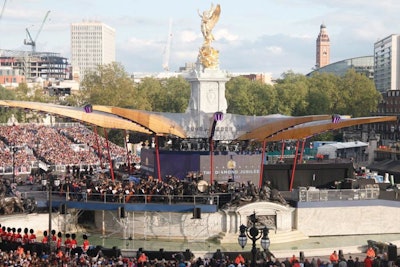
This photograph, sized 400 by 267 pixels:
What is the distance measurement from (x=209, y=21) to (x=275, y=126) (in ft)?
61.4

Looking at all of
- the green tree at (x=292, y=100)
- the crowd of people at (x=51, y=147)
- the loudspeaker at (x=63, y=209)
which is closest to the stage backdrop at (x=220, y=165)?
the loudspeaker at (x=63, y=209)

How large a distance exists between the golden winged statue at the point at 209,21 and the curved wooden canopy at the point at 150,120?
15438mm

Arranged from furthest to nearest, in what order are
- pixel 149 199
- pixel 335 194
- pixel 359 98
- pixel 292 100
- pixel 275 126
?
pixel 359 98, pixel 292 100, pixel 275 126, pixel 335 194, pixel 149 199

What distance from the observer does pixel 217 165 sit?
4700 cm

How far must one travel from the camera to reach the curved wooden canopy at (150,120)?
44.9 m

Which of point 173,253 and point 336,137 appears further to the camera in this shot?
point 336,137

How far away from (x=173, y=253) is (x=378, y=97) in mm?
92924

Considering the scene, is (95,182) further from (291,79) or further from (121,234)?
(291,79)

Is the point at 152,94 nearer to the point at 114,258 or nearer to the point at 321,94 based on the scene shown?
the point at 321,94

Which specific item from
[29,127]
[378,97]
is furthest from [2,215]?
[378,97]

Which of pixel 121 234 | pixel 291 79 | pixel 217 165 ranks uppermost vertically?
pixel 291 79

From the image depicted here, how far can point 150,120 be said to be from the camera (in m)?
46.2

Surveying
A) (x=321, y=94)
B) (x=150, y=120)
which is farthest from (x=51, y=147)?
(x=321, y=94)

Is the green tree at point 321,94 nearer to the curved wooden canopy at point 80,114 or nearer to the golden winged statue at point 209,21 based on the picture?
the golden winged statue at point 209,21
